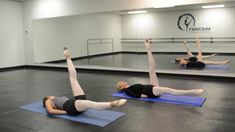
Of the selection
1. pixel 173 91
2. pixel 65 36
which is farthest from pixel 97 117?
pixel 65 36

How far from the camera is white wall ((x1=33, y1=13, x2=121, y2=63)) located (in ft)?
28.2

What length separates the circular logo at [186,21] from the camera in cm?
704

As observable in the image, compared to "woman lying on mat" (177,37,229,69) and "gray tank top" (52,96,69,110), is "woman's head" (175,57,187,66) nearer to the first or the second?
"woman lying on mat" (177,37,229,69)

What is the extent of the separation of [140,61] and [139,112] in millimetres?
3929

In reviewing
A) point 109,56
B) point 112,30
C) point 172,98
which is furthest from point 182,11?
point 172,98

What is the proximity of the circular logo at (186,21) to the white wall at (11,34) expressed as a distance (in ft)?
19.9

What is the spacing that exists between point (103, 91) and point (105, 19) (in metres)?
3.69

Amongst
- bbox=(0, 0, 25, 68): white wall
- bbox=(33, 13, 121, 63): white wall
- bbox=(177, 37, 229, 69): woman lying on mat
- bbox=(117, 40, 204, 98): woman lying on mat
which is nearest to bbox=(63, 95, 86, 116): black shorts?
bbox=(117, 40, 204, 98): woman lying on mat

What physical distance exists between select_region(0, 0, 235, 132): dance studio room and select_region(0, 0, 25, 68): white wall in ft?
0.12

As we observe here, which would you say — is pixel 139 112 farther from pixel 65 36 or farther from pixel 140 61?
pixel 65 36

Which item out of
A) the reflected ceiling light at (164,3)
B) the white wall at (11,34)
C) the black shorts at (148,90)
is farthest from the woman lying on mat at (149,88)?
the white wall at (11,34)

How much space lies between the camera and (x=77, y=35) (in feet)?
30.0

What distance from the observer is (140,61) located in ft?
24.4

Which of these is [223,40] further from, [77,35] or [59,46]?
[59,46]
